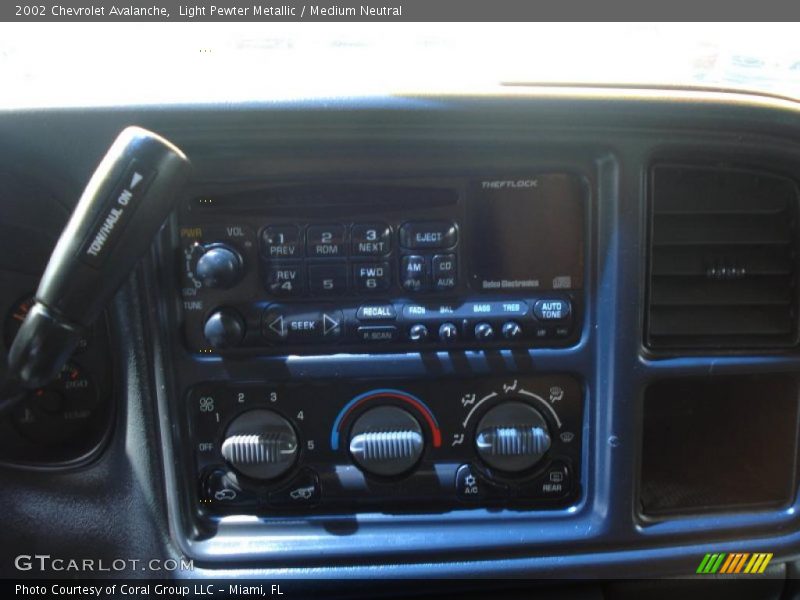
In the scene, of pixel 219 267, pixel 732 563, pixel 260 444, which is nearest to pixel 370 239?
pixel 219 267

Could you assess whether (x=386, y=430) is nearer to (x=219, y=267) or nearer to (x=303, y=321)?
(x=303, y=321)

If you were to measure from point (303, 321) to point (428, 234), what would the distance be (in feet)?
0.62

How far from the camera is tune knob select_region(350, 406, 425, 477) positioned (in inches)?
35.0

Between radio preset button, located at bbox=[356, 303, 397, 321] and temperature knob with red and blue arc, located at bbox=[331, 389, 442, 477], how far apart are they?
0.35ft

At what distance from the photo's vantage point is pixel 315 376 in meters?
0.89

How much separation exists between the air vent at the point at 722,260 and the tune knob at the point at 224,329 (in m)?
0.52

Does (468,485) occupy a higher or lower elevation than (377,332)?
lower

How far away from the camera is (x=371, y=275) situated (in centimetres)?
86

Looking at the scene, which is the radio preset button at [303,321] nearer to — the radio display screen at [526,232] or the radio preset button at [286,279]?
the radio preset button at [286,279]

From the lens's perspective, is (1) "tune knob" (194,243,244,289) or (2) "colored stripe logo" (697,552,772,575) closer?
(1) "tune knob" (194,243,244,289)

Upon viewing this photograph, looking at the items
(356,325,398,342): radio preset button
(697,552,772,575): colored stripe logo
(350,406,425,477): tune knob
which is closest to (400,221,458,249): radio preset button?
(356,325,398,342): radio preset button

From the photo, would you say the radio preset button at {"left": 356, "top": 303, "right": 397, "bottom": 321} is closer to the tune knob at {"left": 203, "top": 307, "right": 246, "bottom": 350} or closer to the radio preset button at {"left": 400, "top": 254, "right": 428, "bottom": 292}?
the radio preset button at {"left": 400, "top": 254, "right": 428, "bottom": 292}

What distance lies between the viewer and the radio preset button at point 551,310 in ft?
2.90

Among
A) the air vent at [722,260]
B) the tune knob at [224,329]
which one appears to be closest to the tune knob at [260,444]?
the tune knob at [224,329]
